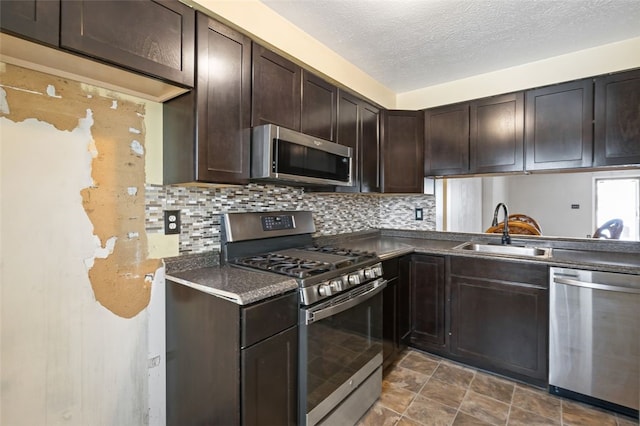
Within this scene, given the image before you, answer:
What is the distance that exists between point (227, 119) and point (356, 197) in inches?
70.1

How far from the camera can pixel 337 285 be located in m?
1.57

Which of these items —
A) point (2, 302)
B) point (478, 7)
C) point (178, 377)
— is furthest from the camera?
point (478, 7)

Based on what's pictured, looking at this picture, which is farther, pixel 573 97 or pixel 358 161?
pixel 358 161

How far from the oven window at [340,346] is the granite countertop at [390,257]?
0.31 m

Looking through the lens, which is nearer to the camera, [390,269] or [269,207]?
[269,207]

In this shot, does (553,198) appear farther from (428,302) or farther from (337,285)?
(337,285)

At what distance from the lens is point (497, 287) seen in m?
2.20

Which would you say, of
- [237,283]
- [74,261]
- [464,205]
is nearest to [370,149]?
[464,205]

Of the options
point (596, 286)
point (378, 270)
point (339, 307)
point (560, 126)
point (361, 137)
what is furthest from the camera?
point (361, 137)

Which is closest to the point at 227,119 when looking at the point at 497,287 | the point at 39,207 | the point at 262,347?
the point at 39,207

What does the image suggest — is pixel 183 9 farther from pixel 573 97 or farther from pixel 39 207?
pixel 573 97

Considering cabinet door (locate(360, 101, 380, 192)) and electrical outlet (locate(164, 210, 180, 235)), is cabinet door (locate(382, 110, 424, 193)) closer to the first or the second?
cabinet door (locate(360, 101, 380, 192))

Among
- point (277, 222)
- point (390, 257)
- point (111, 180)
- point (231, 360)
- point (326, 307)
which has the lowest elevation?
point (231, 360)

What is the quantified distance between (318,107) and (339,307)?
4.31 feet
